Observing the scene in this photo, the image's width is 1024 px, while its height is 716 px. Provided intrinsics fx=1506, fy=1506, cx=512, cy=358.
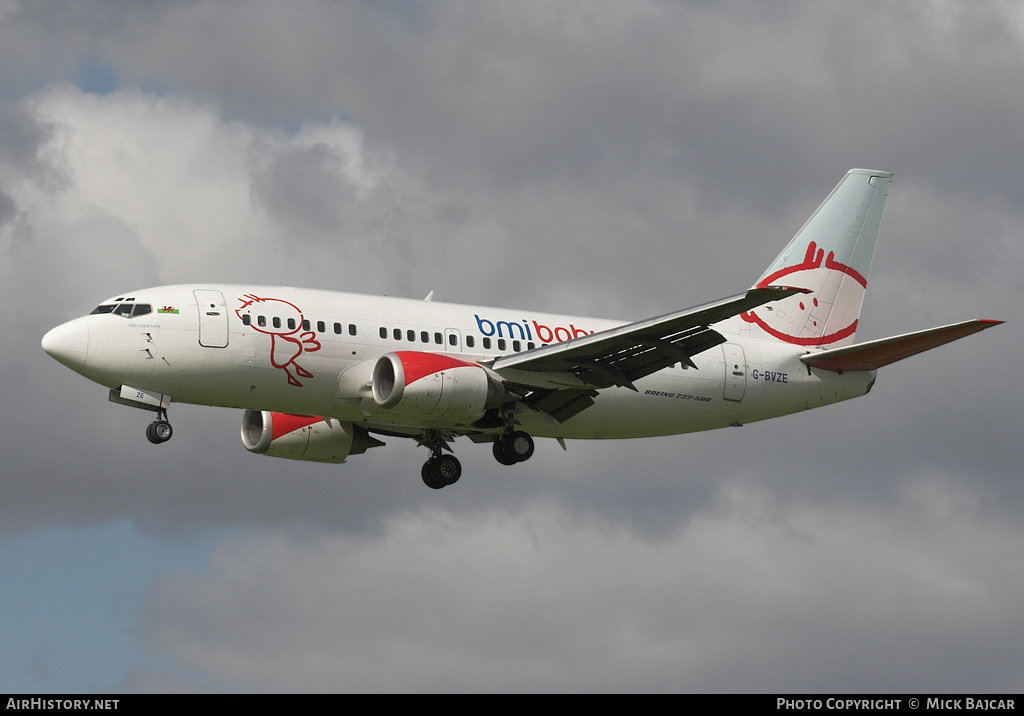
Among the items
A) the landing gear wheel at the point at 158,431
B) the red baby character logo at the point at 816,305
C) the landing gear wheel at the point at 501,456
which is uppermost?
the red baby character logo at the point at 816,305

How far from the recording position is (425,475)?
5234 centimetres

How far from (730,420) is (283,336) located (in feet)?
53.2

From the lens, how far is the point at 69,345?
43.8 metres

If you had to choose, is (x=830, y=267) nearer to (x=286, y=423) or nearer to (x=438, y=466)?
(x=438, y=466)

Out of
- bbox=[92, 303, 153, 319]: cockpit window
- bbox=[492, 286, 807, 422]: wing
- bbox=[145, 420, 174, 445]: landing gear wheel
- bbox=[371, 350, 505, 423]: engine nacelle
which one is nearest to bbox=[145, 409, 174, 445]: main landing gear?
bbox=[145, 420, 174, 445]: landing gear wheel

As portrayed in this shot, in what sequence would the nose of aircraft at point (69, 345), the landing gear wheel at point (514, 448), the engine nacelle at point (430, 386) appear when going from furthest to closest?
the landing gear wheel at point (514, 448) → the engine nacelle at point (430, 386) → the nose of aircraft at point (69, 345)

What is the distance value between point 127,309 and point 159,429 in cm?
370

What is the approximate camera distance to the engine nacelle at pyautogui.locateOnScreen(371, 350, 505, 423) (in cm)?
4494

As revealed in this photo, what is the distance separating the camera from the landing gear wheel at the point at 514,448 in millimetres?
48469

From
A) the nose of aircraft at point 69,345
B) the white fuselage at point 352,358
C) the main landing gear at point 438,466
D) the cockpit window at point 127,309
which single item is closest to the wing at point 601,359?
the white fuselage at point 352,358

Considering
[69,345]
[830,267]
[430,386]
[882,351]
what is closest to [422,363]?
[430,386]

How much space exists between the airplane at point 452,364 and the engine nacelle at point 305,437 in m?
0.05

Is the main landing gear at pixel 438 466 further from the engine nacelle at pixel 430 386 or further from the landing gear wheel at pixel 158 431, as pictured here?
the landing gear wheel at pixel 158 431
